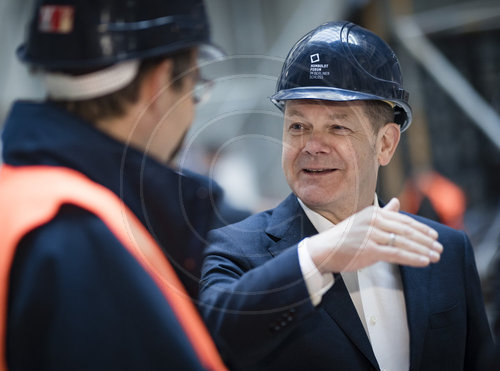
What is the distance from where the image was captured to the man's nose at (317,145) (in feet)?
4.78

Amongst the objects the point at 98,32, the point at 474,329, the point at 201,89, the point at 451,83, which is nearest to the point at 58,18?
the point at 98,32

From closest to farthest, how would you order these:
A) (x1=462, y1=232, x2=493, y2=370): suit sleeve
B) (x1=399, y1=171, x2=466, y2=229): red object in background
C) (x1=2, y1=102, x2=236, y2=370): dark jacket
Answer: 1. (x1=2, y1=102, x2=236, y2=370): dark jacket
2. (x1=462, y1=232, x2=493, y2=370): suit sleeve
3. (x1=399, y1=171, x2=466, y2=229): red object in background

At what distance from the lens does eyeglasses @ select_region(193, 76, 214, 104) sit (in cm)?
149

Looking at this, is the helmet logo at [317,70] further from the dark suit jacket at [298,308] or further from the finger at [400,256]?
the finger at [400,256]

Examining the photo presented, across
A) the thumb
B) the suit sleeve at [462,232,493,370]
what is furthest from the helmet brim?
the suit sleeve at [462,232,493,370]

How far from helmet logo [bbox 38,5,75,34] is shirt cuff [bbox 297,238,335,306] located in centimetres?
73

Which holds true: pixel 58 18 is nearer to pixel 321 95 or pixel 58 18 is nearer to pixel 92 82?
pixel 92 82

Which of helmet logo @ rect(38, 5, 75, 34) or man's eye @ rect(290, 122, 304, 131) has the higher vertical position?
helmet logo @ rect(38, 5, 75, 34)

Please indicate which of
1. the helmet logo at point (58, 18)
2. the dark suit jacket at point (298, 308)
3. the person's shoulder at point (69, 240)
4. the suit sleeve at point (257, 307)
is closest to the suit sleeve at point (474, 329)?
the dark suit jacket at point (298, 308)

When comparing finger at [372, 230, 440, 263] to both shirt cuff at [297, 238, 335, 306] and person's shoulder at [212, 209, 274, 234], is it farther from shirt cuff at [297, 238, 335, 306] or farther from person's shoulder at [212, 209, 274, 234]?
person's shoulder at [212, 209, 274, 234]

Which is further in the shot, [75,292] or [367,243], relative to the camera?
[367,243]

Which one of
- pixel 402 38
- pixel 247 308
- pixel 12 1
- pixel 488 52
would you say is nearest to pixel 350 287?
pixel 247 308

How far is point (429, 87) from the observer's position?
661cm

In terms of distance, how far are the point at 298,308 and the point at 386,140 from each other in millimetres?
529
